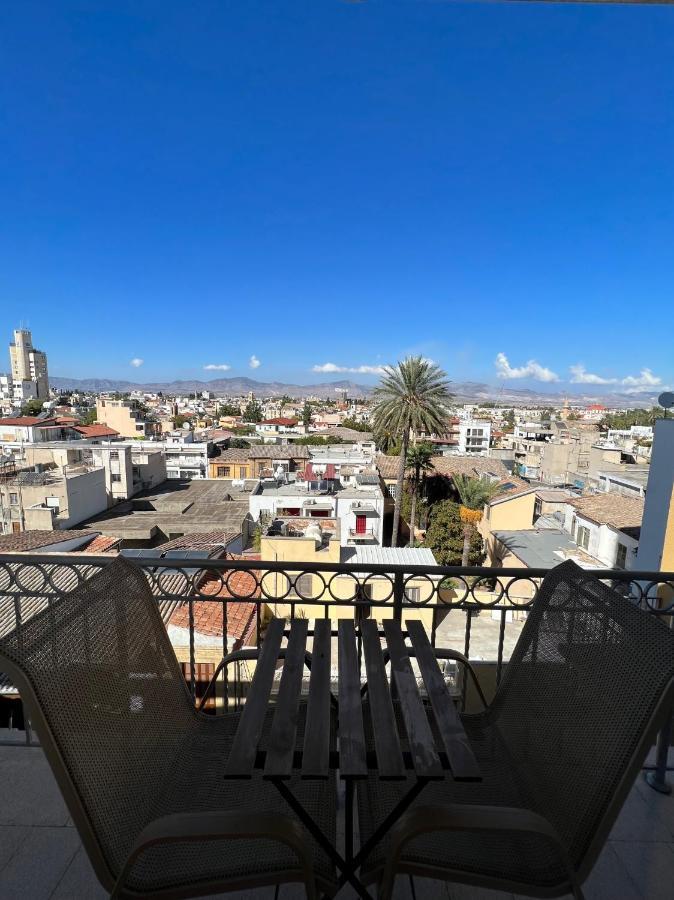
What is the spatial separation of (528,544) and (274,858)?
19570mm

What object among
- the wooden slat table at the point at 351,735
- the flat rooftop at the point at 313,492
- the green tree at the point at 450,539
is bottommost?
the green tree at the point at 450,539

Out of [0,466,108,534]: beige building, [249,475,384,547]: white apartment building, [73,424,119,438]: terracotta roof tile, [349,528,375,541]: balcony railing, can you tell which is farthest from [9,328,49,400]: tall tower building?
[349,528,375,541]: balcony railing

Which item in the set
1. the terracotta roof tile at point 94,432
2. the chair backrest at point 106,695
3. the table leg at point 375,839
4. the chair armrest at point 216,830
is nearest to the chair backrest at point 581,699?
the table leg at point 375,839

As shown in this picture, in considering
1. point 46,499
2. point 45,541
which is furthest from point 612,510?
point 46,499

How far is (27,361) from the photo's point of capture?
421 ft

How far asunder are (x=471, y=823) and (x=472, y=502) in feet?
67.9

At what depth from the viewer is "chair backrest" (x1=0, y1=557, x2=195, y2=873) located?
48.9 inches

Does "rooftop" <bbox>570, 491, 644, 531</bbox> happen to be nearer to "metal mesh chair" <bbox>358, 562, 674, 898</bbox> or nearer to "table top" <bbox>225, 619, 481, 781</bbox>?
"metal mesh chair" <bbox>358, 562, 674, 898</bbox>

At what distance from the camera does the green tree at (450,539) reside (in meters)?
21.8

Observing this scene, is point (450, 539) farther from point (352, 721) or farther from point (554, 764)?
point (352, 721)

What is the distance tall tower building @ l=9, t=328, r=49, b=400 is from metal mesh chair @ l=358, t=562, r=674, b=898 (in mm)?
146030

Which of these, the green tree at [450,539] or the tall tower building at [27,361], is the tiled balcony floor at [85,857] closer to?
the green tree at [450,539]

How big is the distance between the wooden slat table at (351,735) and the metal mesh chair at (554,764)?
98 millimetres

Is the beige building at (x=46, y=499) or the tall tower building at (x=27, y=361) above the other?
the tall tower building at (x=27, y=361)
